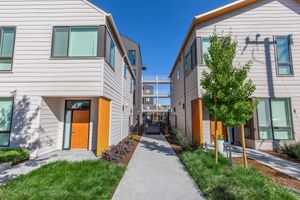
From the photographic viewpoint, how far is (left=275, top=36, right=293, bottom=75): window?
9297mm

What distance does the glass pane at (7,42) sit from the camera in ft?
25.1

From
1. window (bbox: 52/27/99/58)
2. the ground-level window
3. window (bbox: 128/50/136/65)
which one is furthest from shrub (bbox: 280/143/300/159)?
window (bbox: 128/50/136/65)

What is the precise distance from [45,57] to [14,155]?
4.29 m

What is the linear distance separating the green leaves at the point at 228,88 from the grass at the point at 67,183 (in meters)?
4.08

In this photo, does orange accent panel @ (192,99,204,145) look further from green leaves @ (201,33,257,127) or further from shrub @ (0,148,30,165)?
shrub @ (0,148,30,165)

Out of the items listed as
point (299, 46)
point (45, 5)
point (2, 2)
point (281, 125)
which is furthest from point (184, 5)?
point (2, 2)

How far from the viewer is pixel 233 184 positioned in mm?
4090

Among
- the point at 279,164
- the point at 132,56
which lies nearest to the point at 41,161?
the point at 279,164

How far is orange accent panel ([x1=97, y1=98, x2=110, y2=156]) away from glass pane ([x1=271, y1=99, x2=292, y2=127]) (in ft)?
29.2

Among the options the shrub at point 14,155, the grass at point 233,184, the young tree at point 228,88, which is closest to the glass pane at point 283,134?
the young tree at point 228,88

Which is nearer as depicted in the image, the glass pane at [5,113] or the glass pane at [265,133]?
the glass pane at [5,113]

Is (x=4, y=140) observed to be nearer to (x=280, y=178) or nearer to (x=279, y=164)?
(x=280, y=178)

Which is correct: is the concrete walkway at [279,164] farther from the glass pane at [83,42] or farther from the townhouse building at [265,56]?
the glass pane at [83,42]

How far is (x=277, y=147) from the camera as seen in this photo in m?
8.65
